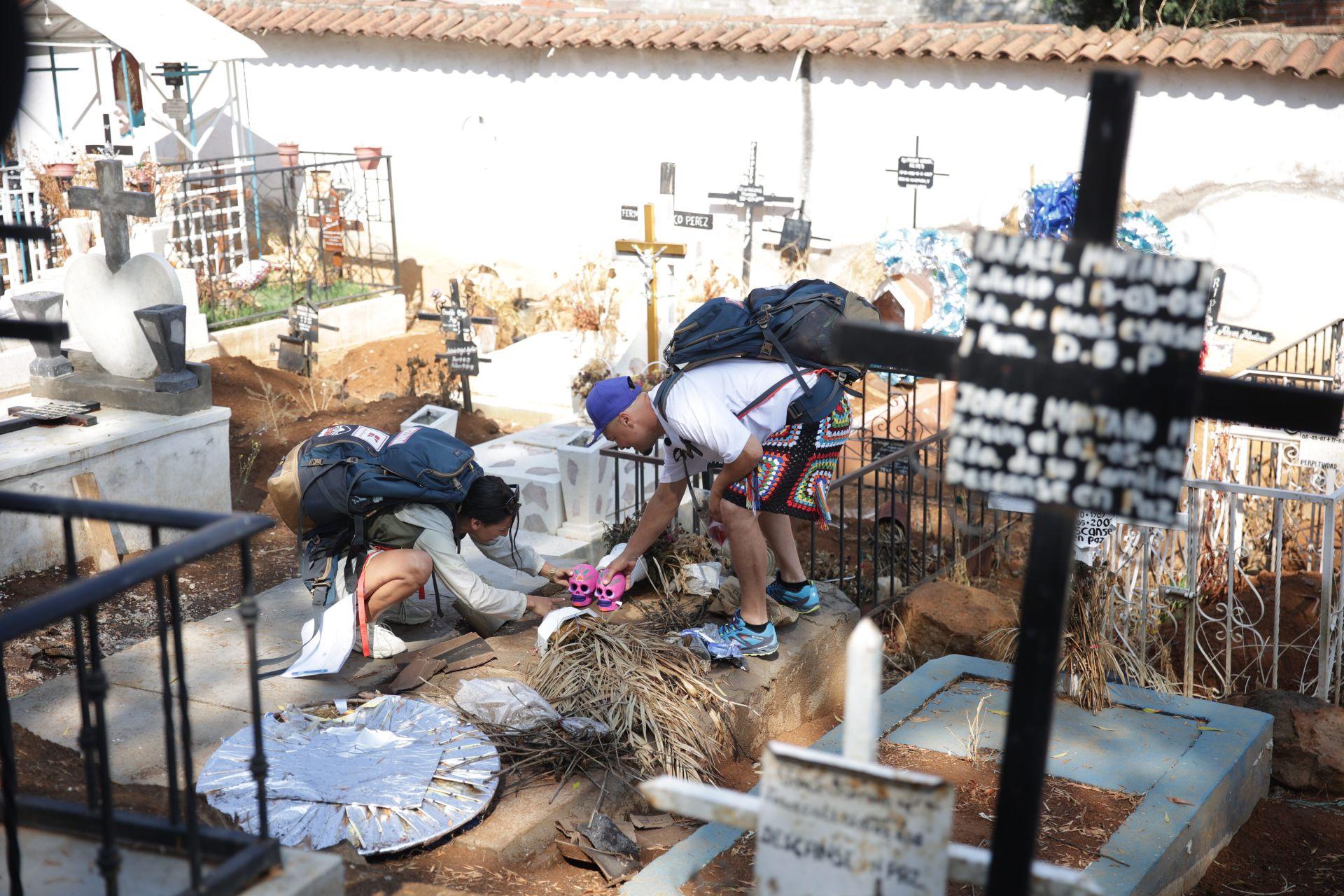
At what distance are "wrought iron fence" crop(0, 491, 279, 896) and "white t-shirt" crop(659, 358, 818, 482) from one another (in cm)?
209

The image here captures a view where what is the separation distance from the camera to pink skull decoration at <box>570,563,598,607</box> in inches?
205

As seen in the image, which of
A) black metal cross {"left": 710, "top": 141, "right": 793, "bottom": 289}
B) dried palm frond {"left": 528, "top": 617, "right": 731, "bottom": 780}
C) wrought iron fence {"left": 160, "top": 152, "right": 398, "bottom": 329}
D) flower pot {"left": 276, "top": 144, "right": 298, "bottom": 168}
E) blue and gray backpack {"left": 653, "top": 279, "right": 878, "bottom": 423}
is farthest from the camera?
flower pot {"left": 276, "top": 144, "right": 298, "bottom": 168}

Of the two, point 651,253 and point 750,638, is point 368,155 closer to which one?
point 651,253

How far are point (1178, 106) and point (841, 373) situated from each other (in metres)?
8.45

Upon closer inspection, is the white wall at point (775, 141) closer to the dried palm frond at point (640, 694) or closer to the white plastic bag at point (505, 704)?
the dried palm frond at point (640, 694)

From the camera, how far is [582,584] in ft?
17.1

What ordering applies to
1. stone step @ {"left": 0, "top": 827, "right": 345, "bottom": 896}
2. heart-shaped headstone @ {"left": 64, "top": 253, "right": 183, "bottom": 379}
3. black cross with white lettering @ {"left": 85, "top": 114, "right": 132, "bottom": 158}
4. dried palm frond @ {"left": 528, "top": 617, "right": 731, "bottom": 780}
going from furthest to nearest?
1. black cross with white lettering @ {"left": 85, "top": 114, "right": 132, "bottom": 158}
2. heart-shaped headstone @ {"left": 64, "top": 253, "right": 183, "bottom": 379}
3. dried palm frond @ {"left": 528, "top": 617, "right": 731, "bottom": 780}
4. stone step @ {"left": 0, "top": 827, "right": 345, "bottom": 896}

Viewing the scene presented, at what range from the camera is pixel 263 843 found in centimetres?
260

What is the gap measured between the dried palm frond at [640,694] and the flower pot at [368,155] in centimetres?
1079

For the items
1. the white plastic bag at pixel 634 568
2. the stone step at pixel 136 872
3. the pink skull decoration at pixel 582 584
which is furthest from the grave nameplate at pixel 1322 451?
the stone step at pixel 136 872

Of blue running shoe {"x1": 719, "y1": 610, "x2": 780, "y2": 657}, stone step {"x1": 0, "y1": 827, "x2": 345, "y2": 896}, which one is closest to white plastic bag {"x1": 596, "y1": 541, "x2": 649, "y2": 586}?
blue running shoe {"x1": 719, "y1": 610, "x2": 780, "y2": 657}

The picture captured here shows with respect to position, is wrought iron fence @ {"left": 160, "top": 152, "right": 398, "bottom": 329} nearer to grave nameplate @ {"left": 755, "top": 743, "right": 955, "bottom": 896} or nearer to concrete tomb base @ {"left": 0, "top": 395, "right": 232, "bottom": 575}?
concrete tomb base @ {"left": 0, "top": 395, "right": 232, "bottom": 575}

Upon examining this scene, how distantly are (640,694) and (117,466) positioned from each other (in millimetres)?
3696

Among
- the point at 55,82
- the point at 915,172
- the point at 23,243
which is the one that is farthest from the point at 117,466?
the point at 55,82
